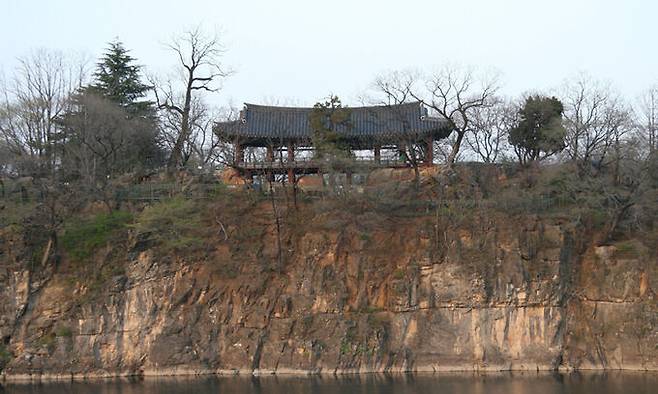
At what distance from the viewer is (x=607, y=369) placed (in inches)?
1190

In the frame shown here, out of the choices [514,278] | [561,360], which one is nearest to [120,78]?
[514,278]

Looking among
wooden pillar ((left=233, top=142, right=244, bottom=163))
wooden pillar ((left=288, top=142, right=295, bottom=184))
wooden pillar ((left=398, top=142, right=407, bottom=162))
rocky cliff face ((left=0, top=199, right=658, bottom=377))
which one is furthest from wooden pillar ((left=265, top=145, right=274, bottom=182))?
wooden pillar ((left=398, top=142, right=407, bottom=162))

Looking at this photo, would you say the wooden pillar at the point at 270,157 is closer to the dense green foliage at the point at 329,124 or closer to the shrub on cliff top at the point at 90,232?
the dense green foliage at the point at 329,124

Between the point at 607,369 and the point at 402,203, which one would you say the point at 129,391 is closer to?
the point at 402,203

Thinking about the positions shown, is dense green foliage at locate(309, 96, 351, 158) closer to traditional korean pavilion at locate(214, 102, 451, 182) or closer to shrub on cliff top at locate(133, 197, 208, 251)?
traditional korean pavilion at locate(214, 102, 451, 182)

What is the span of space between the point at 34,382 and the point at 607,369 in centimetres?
2260

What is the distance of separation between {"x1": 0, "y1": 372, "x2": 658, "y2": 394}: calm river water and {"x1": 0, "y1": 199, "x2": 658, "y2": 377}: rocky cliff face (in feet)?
3.82

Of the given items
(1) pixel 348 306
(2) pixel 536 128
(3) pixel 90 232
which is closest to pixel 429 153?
(2) pixel 536 128

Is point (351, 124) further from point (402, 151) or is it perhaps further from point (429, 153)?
point (429, 153)

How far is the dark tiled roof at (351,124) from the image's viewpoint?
1519 inches

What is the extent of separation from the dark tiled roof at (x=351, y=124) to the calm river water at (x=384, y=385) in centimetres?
1351

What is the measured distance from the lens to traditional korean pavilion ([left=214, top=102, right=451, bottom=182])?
3816cm

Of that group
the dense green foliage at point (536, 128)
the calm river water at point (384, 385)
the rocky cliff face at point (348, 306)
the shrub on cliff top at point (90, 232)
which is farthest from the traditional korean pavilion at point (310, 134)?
the calm river water at point (384, 385)

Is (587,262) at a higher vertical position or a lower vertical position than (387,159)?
lower
